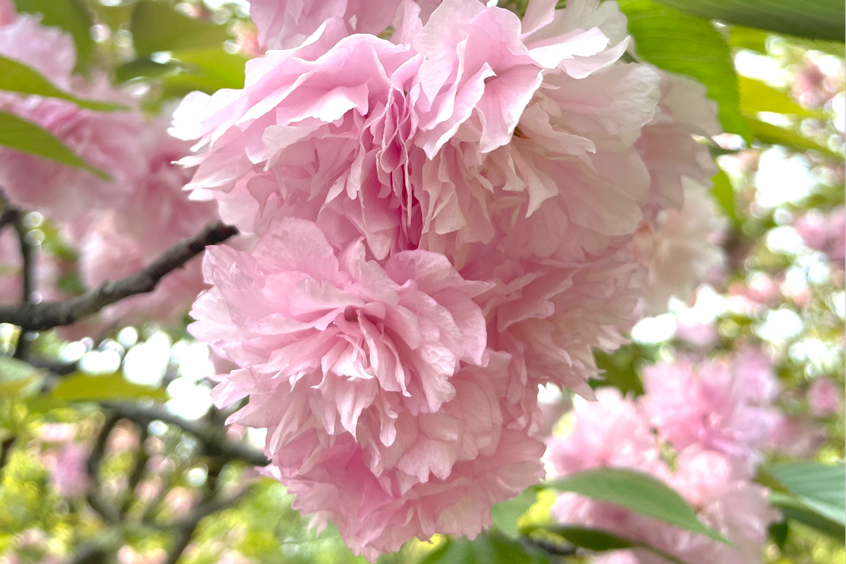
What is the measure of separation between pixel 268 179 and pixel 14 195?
50 centimetres

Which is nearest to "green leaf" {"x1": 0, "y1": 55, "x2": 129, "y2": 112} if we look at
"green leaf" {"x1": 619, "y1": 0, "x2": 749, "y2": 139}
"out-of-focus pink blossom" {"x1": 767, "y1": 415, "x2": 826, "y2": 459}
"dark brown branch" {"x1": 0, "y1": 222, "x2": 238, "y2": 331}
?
"dark brown branch" {"x1": 0, "y1": 222, "x2": 238, "y2": 331}

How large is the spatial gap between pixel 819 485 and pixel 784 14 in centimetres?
71

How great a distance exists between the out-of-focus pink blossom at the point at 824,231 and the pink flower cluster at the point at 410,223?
2380 mm

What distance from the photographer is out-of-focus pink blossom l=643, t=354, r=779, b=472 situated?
0.83 meters

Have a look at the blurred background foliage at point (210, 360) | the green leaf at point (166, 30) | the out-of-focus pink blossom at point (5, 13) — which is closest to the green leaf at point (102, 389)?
the blurred background foliage at point (210, 360)

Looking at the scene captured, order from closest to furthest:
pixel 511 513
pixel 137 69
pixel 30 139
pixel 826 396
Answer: pixel 30 139 → pixel 511 513 → pixel 137 69 → pixel 826 396

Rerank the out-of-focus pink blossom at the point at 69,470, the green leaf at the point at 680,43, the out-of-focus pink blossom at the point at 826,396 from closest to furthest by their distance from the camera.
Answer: the green leaf at the point at 680,43, the out-of-focus pink blossom at the point at 69,470, the out-of-focus pink blossom at the point at 826,396

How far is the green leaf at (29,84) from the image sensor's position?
17.3 inches

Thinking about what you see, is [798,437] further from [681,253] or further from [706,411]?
[681,253]

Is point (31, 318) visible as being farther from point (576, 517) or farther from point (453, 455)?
point (576, 517)

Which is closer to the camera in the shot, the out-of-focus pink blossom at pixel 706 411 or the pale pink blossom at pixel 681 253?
the pale pink blossom at pixel 681 253

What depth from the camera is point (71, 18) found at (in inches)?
31.8

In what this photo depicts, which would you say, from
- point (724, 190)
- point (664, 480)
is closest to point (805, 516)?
point (664, 480)

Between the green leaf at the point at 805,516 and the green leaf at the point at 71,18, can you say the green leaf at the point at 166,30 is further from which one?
the green leaf at the point at 805,516
